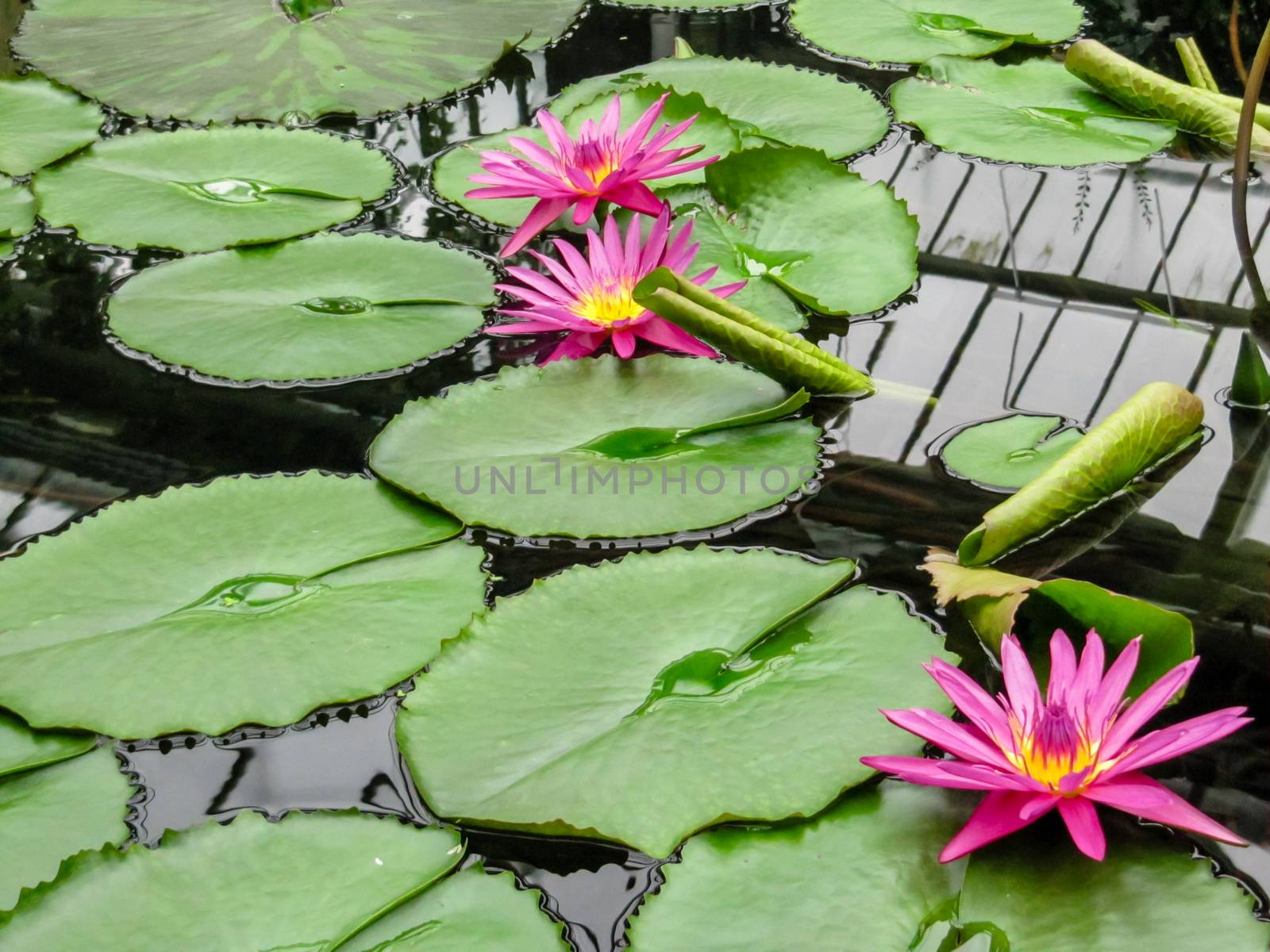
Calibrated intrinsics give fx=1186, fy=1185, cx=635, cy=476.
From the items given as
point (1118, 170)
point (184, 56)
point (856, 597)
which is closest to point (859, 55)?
point (1118, 170)

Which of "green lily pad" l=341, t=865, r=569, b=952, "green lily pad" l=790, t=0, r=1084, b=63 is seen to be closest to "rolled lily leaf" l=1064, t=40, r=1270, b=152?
"green lily pad" l=790, t=0, r=1084, b=63

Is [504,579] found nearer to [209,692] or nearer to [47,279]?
[209,692]

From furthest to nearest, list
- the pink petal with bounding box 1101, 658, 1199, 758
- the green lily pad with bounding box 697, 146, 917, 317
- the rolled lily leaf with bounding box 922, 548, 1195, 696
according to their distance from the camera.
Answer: the green lily pad with bounding box 697, 146, 917, 317, the rolled lily leaf with bounding box 922, 548, 1195, 696, the pink petal with bounding box 1101, 658, 1199, 758

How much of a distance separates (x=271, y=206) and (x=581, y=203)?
726mm

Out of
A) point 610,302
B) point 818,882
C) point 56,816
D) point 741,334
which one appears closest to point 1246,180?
point 741,334

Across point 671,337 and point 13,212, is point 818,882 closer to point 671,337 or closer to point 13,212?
point 671,337

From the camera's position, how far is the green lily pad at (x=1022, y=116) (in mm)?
2639

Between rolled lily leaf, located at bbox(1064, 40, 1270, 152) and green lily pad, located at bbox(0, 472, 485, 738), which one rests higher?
rolled lily leaf, located at bbox(1064, 40, 1270, 152)

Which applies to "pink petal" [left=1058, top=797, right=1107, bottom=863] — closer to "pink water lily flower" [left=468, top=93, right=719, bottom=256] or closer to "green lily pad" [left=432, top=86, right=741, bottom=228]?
"pink water lily flower" [left=468, top=93, right=719, bottom=256]

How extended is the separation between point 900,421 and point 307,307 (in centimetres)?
110

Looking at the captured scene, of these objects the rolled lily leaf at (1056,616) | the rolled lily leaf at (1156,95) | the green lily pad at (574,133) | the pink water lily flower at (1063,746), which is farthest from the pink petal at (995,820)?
the rolled lily leaf at (1156,95)

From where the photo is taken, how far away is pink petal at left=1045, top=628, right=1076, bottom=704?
128cm

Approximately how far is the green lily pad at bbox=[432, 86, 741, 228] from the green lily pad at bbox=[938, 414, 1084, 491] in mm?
901

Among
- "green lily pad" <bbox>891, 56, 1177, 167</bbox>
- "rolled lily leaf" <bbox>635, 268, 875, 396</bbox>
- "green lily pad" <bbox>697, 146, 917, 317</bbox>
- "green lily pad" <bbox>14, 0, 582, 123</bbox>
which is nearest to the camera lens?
"rolled lily leaf" <bbox>635, 268, 875, 396</bbox>
